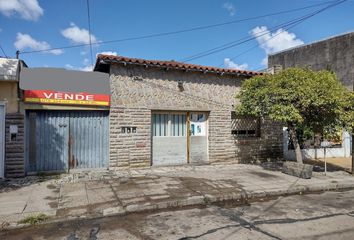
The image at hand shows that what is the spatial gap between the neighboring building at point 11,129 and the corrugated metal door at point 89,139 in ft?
4.98

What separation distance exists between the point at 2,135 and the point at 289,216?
8173mm

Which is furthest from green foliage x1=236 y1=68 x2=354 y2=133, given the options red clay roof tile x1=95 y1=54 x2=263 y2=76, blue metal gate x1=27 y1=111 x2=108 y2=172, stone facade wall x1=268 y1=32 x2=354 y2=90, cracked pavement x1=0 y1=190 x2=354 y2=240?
stone facade wall x1=268 y1=32 x2=354 y2=90

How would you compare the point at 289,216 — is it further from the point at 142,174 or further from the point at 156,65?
the point at 156,65

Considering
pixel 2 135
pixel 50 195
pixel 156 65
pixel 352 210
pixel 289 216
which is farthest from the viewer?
pixel 156 65

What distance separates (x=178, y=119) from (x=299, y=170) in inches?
184

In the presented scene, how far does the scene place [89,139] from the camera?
31.4 ft

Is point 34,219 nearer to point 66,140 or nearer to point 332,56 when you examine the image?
point 66,140

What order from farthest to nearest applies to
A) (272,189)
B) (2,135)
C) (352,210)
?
(2,135)
(272,189)
(352,210)

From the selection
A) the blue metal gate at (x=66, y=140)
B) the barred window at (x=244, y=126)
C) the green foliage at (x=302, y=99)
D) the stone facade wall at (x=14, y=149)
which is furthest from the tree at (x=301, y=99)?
the stone facade wall at (x=14, y=149)

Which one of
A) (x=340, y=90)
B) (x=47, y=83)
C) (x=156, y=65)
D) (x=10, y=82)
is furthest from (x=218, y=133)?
(x=10, y=82)

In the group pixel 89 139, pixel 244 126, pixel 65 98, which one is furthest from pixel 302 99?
pixel 65 98

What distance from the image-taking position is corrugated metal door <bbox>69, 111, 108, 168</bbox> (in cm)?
940

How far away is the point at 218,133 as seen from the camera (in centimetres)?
1132

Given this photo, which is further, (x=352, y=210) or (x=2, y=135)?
(x=2, y=135)
